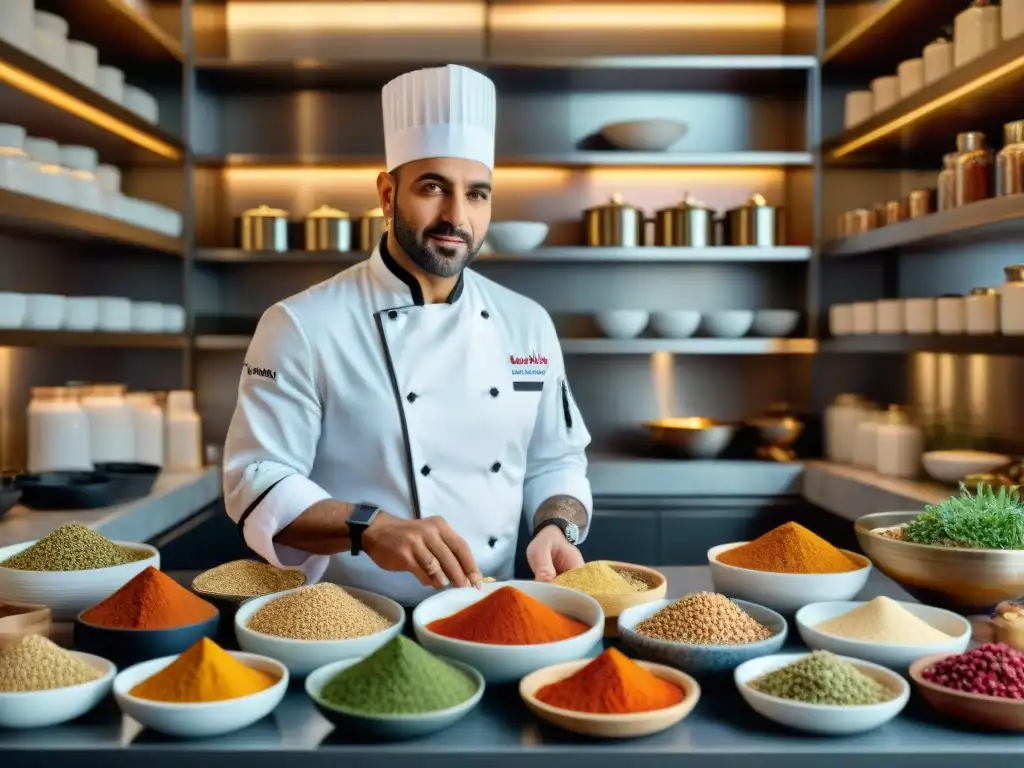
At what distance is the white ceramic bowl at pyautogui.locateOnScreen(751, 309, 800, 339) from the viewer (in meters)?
3.84

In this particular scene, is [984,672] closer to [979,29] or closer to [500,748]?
[500,748]

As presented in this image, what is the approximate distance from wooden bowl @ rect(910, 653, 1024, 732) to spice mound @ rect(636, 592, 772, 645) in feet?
0.74

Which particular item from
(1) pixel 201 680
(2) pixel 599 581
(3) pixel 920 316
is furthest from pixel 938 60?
(1) pixel 201 680

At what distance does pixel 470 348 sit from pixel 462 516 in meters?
0.35

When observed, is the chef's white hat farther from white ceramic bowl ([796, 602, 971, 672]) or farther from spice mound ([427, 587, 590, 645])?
white ceramic bowl ([796, 602, 971, 672])

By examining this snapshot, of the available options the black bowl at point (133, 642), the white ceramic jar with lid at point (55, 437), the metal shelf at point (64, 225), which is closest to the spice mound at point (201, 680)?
the black bowl at point (133, 642)

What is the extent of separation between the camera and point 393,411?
205 cm

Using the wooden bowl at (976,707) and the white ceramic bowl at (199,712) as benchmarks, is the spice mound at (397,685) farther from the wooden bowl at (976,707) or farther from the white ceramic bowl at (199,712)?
the wooden bowl at (976,707)

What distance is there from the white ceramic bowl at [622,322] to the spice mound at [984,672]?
2.70 metres

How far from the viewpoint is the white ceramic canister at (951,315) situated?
110 inches

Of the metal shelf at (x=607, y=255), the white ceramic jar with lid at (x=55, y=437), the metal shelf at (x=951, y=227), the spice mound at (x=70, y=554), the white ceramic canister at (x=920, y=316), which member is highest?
the metal shelf at (x=607, y=255)

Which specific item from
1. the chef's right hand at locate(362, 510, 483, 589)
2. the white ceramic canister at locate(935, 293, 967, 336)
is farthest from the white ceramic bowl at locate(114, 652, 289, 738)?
the white ceramic canister at locate(935, 293, 967, 336)

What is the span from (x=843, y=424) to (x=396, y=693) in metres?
3.02

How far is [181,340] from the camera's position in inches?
149
